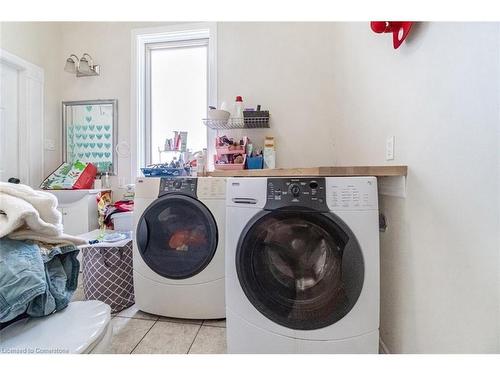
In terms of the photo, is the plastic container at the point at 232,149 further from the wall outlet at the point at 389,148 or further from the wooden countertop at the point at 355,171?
the wall outlet at the point at 389,148

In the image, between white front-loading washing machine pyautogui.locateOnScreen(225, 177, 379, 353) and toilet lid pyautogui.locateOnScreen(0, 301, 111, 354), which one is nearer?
toilet lid pyautogui.locateOnScreen(0, 301, 111, 354)

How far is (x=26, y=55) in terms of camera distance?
Answer: 2.19m

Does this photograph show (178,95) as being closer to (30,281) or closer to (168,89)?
(168,89)

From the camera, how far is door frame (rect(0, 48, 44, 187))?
2.19 metres

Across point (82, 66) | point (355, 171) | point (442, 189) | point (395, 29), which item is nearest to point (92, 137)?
point (82, 66)

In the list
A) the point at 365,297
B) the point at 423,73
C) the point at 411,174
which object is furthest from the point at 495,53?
the point at 365,297

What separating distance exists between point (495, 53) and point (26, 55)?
129 inches

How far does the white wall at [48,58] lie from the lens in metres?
2.17

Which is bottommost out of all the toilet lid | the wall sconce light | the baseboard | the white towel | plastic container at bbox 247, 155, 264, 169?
the baseboard

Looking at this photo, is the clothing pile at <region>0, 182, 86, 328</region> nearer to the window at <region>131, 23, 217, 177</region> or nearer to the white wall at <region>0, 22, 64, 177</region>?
the window at <region>131, 23, 217, 177</region>

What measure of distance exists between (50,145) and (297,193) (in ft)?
8.85

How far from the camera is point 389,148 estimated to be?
3.61ft

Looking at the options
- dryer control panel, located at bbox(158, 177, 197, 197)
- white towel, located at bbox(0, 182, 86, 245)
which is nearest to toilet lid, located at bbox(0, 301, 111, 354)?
white towel, located at bbox(0, 182, 86, 245)

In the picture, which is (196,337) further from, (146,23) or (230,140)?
(146,23)
